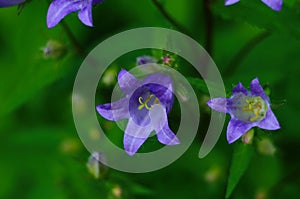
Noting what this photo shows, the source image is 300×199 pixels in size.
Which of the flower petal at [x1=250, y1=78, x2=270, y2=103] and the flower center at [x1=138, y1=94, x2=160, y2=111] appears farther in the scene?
the flower center at [x1=138, y1=94, x2=160, y2=111]

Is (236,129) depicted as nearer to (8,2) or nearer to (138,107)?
(138,107)

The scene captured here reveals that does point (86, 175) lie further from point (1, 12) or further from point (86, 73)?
point (1, 12)

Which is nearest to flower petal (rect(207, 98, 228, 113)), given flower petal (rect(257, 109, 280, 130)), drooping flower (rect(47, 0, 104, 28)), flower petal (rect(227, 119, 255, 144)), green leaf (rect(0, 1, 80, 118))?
flower petal (rect(227, 119, 255, 144))

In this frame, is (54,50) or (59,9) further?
(54,50)

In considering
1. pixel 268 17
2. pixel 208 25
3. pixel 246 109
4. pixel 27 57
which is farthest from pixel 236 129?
pixel 27 57

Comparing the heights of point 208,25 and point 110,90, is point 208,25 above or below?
above

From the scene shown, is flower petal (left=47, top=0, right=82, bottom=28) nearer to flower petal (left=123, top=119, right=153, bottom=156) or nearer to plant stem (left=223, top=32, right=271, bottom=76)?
flower petal (left=123, top=119, right=153, bottom=156)

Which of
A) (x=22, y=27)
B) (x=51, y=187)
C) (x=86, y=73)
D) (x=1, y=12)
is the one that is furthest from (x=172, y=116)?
(x=1, y=12)

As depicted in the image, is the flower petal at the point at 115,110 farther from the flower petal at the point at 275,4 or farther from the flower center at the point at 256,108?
the flower petal at the point at 275,4
